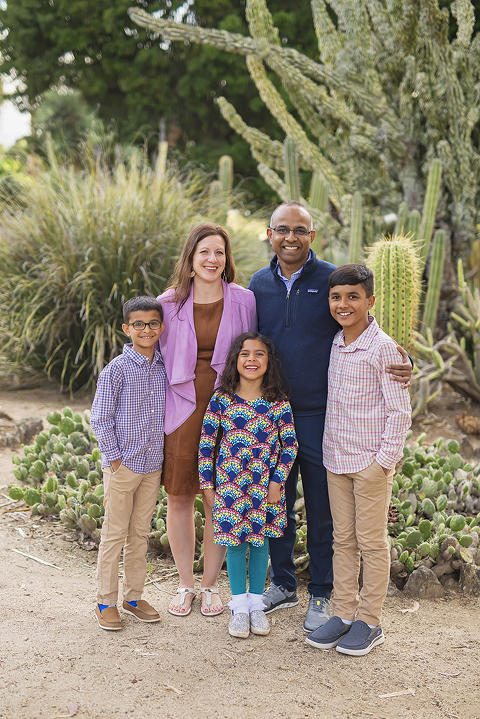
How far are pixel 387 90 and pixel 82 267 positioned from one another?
409 cm

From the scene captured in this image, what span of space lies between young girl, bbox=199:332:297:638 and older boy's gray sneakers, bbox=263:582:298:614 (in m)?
0.15

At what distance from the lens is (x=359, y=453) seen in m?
2.71

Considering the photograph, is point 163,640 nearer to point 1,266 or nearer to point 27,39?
point 1,266

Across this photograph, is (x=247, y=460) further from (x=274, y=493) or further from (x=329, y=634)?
(x=329, y=634)

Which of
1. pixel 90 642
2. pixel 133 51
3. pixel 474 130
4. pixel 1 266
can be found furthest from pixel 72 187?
pixel 133 51

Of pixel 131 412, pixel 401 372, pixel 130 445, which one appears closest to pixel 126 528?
pixel 130 445

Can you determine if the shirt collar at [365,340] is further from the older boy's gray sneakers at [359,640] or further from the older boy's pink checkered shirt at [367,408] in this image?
the older boy's gray sneakers at [359,640]

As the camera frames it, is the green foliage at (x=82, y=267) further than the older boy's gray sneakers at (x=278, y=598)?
Yes

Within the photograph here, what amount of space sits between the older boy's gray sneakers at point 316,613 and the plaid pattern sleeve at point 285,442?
619mm

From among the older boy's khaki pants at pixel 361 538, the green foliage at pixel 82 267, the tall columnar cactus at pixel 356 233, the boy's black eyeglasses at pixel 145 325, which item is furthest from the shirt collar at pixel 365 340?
the green foliage at pixel 82 267

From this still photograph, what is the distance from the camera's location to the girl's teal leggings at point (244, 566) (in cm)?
290

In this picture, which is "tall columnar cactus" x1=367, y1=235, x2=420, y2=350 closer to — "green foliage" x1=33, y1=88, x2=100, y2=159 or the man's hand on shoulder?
the man's hand on shoulder

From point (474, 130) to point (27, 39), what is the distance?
15.5 metres

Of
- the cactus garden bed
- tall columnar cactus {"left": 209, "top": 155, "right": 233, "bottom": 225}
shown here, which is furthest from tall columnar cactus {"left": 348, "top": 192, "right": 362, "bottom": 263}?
the cactus garden bed
